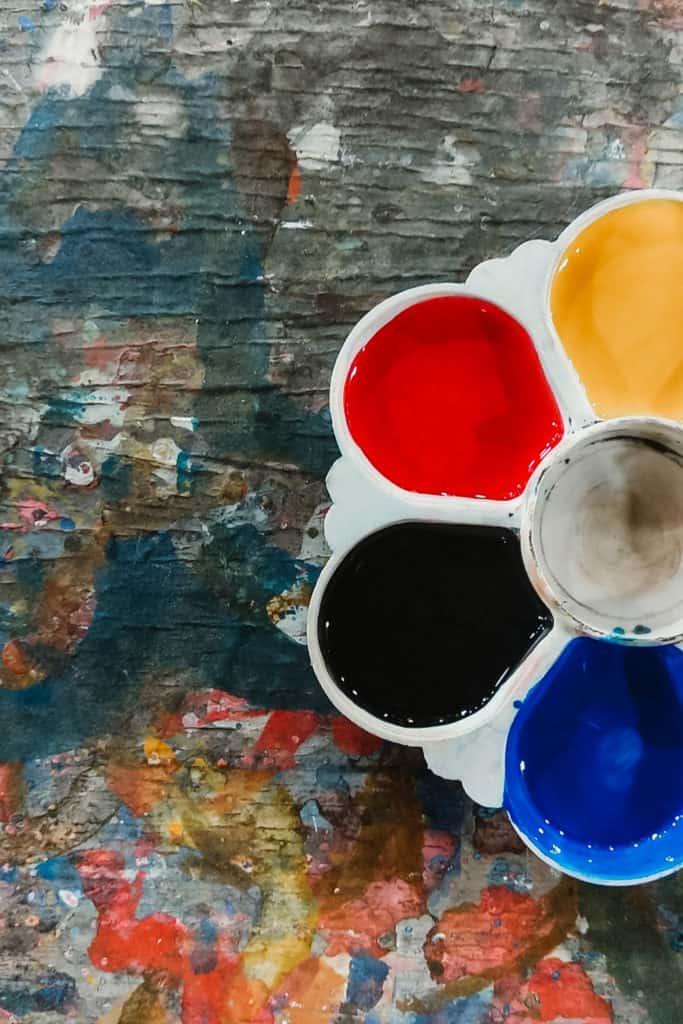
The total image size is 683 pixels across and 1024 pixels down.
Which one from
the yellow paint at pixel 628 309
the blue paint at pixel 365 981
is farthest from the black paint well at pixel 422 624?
the blue paint at pixel 365 981

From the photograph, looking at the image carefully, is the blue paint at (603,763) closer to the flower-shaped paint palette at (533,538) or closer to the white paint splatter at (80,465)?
the flower-shaped paint palette at (533,538)

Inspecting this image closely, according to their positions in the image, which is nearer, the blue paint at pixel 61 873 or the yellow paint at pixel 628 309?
the yellow paint at pixel 628 309

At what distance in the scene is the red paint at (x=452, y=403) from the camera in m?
0.84

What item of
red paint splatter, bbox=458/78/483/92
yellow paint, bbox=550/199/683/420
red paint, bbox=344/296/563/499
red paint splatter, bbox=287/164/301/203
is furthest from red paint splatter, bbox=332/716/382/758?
red paint splatter, bbox=458/78/483/92

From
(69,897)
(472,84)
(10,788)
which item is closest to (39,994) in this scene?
(69,897)

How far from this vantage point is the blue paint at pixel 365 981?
3.61 feet

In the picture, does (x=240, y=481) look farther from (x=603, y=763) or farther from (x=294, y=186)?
(x=603, y=763)

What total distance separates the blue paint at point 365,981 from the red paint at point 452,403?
664 millimetres

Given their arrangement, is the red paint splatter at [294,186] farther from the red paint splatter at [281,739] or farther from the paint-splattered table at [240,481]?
the red paint splatter at [281,739]

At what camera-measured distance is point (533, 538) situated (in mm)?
823

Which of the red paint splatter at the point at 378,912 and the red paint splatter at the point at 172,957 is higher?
the red paint splatter at the point at 378,912

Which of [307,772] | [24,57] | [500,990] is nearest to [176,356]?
[24,57]

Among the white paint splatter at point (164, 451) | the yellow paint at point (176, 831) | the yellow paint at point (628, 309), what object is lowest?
the yellow paint at point (176, 831)

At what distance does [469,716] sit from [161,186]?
0.78 m
